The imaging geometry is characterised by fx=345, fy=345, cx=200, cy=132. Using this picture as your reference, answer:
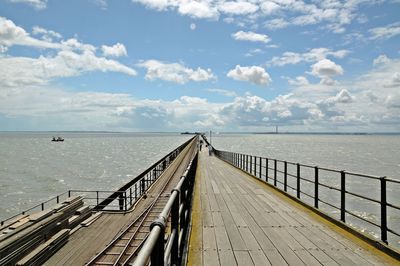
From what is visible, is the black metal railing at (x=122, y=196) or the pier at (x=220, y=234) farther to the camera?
the black metal railing at (x=122, y=196)

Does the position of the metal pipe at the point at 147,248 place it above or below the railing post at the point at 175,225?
above

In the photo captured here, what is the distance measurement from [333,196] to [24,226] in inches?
904

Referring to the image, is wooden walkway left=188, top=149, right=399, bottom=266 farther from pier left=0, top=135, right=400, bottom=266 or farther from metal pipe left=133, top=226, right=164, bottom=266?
metal pipe left=133, top=226, right=164, bottom=266

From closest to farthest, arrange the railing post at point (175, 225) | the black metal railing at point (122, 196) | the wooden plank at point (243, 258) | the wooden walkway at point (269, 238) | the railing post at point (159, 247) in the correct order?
the railing post at point (159, 247) < the railing post at point (175, 225) < the wooden plank at point (243, 258) < the wooden walkway at point (269, 238) < the black metal railing at point (122, 196)

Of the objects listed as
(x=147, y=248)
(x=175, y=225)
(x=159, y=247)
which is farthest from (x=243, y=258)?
(x=147, y=248)

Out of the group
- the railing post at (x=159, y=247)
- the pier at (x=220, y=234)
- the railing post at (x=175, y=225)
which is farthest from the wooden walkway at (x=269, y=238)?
the railing post at (x=159, y=247)

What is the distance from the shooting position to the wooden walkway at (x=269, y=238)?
5.16 metres

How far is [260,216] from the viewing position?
26.3 feet

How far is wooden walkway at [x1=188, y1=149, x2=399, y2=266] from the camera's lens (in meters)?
5.16

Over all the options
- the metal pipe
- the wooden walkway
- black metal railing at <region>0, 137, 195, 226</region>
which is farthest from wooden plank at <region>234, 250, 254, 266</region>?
black metal railing at <region>0, 137, 195, 226</region>

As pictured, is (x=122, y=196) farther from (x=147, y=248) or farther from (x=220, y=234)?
(x=147, y=248)

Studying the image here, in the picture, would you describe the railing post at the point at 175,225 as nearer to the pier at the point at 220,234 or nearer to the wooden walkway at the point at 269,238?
the pier at the point at 220,234

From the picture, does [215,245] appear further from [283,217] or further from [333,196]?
[333,196]

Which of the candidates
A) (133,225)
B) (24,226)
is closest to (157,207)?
(133,225)
